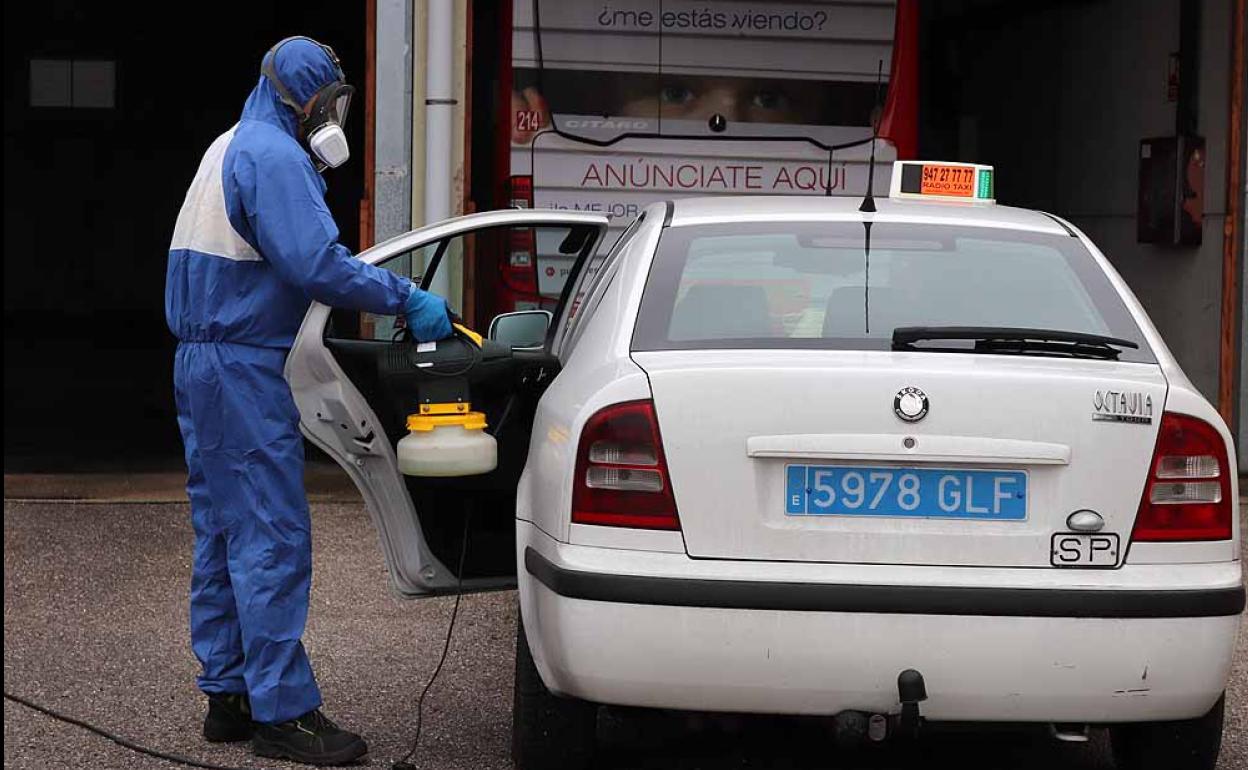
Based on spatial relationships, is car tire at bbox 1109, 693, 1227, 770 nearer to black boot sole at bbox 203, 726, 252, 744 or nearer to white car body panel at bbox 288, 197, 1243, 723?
white car body panel at bbox 288, 197, 1243, 723

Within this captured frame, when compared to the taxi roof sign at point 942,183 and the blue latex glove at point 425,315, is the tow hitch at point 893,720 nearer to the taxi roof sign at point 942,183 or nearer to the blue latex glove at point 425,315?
the blue latex glove at point 425,315

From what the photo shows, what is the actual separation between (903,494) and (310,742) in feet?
5.62

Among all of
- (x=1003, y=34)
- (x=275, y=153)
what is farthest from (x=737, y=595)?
(x=1003, y=34)

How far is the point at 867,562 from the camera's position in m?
3.89

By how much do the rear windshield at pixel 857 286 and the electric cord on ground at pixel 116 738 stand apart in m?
1.56

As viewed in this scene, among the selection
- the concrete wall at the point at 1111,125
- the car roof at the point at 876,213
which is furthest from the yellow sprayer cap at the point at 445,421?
the concrete wall at the point at 1111,125

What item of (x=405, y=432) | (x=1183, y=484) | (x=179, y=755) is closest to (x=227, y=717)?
(x=179, y=755)

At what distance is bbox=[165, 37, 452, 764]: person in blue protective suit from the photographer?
4.63m

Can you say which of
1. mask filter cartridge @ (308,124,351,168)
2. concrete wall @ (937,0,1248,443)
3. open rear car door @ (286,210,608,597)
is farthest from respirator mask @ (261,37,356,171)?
concrete wall @ (937,0,1248,443)

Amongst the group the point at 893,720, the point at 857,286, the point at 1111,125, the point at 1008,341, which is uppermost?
the point at 1111,125

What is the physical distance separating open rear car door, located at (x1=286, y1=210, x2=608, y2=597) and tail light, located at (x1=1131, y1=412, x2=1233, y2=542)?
1676 mm

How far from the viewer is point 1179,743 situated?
14.3 ft

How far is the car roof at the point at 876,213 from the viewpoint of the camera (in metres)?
4.68

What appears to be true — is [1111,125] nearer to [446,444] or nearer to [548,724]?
[446,444]
